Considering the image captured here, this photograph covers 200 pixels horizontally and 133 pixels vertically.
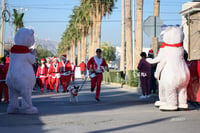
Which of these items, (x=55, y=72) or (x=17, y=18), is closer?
(x=55, y=72)

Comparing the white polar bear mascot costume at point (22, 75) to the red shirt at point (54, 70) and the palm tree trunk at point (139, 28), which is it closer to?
the red shirt at point (54, 70)

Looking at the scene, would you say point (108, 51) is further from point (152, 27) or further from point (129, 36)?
point (152, 27)

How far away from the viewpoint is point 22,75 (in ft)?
32.7

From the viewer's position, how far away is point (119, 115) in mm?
9516

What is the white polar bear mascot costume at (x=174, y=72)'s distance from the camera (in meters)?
10.0

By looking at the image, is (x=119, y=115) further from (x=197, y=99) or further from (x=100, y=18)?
(x=100, y=18)

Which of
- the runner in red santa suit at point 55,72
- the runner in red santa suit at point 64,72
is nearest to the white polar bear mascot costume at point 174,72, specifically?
the runner in red santa suit at point 64,72

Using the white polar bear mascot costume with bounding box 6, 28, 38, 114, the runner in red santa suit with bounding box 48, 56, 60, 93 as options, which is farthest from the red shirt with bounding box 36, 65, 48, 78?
the white polar bear mascot costume with bounding box 6, 28, 38, 114

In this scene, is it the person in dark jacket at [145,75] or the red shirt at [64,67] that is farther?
the red shirt at [64,67]

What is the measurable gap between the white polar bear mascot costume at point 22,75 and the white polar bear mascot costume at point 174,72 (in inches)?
135

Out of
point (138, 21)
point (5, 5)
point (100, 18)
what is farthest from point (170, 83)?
point (100, 18)

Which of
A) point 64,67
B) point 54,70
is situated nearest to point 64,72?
point 64,67

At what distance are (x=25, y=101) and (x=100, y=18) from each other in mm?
37769

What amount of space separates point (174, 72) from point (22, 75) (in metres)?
3.87
